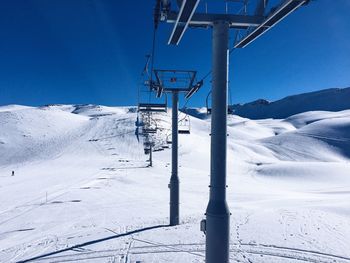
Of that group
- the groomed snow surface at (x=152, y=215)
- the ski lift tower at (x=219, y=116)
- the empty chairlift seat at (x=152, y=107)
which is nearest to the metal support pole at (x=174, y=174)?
the groomed snow surface at (x=152, y=215)

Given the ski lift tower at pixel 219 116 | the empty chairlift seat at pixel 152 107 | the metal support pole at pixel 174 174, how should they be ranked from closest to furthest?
1. the ski lift tower at pixel 219 116
2. the metal support pole at pixel 174 174
3. the empty chairlift seat at pixel 152 107

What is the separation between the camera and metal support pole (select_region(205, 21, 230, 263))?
5812mm

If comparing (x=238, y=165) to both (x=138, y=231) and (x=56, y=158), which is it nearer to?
(x=56, y=158)

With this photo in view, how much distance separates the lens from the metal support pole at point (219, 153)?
5812 millimetres

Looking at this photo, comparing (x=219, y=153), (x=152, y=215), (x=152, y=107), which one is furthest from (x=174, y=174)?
(x=219, y=153)

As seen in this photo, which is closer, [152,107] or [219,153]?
[219,153]

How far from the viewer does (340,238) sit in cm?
1062

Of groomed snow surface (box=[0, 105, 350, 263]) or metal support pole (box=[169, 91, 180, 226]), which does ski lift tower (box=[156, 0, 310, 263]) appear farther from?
metal support pole (box=[169, 91, 180, 226])

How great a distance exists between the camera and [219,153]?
589 cm

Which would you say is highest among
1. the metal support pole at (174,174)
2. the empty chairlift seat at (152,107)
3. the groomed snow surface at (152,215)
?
the empty chairlift seat at (152,107)

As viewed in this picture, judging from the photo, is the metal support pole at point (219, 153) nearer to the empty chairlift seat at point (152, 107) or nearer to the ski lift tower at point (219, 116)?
the ski lift tower at point (219, 116)

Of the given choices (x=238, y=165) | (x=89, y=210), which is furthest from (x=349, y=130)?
(x=89, y=210)

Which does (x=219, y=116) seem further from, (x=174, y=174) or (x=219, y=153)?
(x=174, y=174)

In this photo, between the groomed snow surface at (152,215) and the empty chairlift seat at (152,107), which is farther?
the empty chairlift seat at (152,107)
